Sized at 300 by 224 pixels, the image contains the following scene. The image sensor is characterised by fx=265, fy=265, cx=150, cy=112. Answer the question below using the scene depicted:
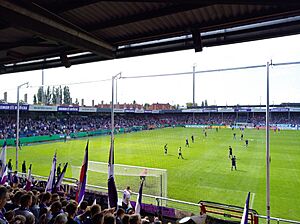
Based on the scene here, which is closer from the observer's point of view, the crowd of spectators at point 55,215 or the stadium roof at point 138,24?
the crowd of spectators at point 55,215

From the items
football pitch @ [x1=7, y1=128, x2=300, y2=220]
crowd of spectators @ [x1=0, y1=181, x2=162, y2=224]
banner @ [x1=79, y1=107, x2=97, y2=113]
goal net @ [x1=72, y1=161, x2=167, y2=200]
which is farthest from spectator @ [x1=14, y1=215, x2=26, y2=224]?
banner @ [x1=79, y1=107, x2=97, y2=113]

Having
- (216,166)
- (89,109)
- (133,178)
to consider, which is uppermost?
(89,109)

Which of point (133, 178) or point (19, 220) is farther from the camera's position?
point (133, 178)

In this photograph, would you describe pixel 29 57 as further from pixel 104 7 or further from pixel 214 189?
pixel 214 189

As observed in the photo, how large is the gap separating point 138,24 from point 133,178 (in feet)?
38.0

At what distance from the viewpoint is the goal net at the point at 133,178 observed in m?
11.7

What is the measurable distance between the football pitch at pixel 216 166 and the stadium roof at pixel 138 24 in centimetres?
857

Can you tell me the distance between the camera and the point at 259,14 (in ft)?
10.8

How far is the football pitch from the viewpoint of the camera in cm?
1199

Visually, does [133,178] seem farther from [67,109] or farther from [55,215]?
[67,109]

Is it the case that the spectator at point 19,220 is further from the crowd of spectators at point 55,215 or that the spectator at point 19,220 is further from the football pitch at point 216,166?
the football pitch at point 216,166

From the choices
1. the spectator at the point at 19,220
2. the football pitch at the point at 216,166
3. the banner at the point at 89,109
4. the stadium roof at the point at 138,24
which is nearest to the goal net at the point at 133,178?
the football pitch at the point at 216,166

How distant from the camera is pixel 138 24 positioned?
388 cm

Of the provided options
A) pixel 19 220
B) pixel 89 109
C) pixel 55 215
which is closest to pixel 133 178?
pixel 55 215
